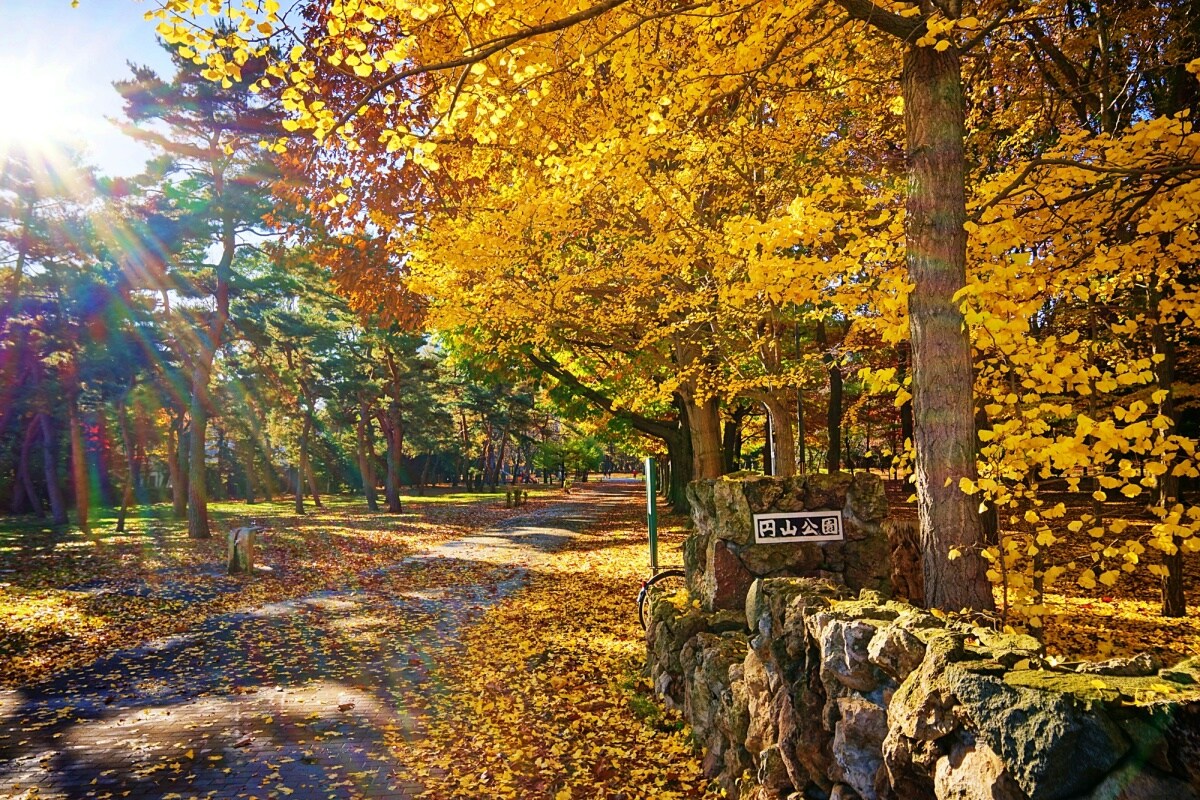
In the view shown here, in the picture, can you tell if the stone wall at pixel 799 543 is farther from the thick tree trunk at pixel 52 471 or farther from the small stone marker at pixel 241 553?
the thick tree trunk at pixel 52 471

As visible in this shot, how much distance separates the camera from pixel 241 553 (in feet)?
40.8

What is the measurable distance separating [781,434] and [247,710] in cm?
923

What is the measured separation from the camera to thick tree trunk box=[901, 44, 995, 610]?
3762mm

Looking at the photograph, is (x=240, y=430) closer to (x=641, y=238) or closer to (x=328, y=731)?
(x=641, y=238)

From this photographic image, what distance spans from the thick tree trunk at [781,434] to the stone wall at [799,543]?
6.13 m

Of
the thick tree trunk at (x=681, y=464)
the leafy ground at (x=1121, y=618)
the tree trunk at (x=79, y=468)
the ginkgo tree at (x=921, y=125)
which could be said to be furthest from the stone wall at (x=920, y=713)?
the tree trunk at (x=79, y=468)

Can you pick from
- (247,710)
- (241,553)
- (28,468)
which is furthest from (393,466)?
(247,710)

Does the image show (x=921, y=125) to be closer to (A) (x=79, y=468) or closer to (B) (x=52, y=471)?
(A) (x=79, y=468)

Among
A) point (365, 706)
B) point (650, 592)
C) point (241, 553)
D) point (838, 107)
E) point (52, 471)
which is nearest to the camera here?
point (365, 706)

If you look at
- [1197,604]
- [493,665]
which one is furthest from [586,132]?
[1197,604]

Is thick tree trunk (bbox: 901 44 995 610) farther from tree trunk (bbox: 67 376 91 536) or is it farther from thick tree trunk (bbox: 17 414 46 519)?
thick tree trunk (bbox: 17 414 46 519)

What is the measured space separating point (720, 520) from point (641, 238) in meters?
6.09

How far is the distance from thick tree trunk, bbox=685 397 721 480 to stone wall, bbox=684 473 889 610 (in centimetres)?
831

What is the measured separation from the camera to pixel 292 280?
68.7 feet
